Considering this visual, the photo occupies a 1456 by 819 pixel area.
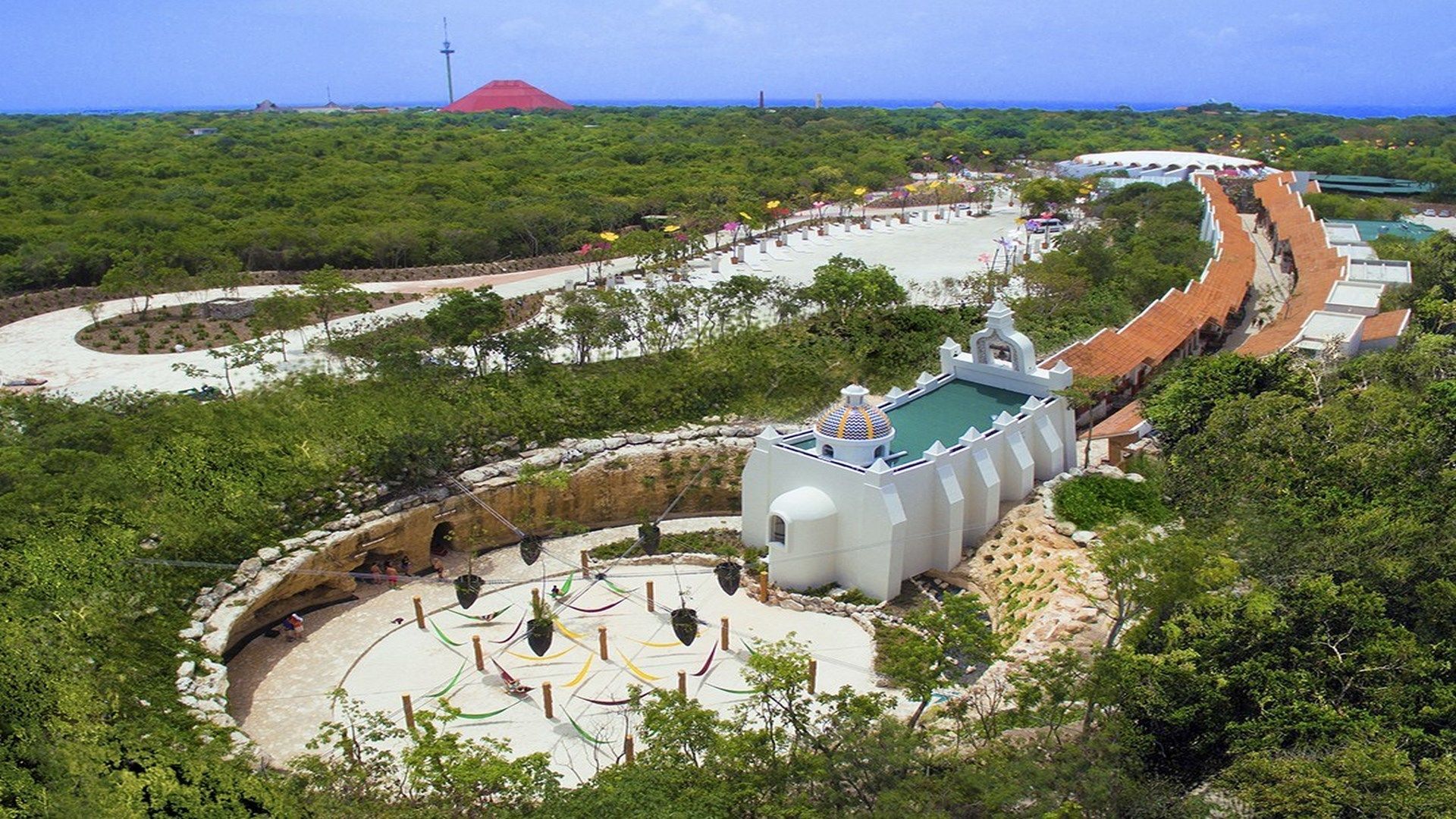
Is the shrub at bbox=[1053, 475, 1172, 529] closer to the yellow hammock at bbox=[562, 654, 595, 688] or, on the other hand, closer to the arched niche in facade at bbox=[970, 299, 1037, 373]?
the arched niche in facade at bbox=[970, 299, 1037, 373]

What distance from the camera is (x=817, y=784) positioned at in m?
12.5

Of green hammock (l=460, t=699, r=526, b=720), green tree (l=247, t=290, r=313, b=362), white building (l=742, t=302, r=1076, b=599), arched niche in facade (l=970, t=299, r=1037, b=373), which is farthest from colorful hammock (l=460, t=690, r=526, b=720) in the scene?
green tree (l=247, t=290, r=313, b=362)

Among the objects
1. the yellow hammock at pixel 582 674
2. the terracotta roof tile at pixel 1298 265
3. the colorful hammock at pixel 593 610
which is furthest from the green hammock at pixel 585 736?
the terracotta roof tile at pixel 1298 265

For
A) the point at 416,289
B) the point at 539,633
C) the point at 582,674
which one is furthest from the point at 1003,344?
the point at 416,289

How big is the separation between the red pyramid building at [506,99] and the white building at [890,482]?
178 meters

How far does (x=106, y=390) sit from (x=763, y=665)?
28.1m

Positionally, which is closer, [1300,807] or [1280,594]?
[1300,807]

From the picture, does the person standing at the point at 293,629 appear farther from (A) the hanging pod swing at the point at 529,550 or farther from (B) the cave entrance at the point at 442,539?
(A) the hanging pod swing at the point at 529,550

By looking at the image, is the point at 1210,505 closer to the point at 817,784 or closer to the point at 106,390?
the point at 817,784

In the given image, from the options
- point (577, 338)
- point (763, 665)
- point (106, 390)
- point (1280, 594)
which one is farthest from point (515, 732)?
point (106, 390)

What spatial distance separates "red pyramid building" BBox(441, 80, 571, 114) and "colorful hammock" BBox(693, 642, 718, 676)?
18221 cm

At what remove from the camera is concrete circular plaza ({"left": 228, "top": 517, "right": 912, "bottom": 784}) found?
1700 centimetres

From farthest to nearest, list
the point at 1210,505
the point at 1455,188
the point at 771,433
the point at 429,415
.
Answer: the point at 1455,188 → the point at 429,415 → the point at 771,433 → the point at 1210,505

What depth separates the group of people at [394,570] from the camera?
863 inches
